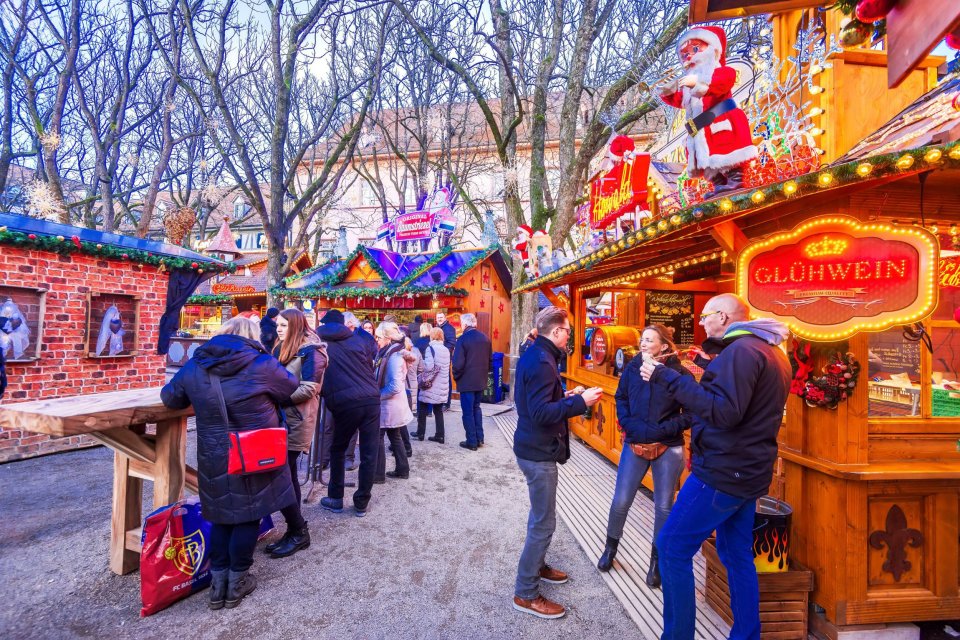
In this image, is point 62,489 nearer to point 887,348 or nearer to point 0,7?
point 887,348

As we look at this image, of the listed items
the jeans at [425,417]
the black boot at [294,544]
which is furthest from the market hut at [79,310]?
the black boot at [294,544]

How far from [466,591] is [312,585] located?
3.62ft

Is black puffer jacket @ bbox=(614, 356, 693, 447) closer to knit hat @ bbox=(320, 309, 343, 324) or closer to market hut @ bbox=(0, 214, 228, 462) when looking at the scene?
knit hat @ bbox=(320, 309, 343, 324)

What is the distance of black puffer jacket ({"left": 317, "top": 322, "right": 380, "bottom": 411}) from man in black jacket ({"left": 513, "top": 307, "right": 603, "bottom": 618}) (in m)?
1.94

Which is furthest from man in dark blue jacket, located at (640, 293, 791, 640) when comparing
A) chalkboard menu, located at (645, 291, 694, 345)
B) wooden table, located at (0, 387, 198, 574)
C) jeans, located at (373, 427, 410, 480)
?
chalkboard menu, located at (645, 291, 694, 345)

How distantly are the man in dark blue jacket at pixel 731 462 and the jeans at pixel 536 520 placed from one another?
67 cm

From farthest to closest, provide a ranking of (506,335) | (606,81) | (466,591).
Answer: (506,335) → (606,81) → (466,591)

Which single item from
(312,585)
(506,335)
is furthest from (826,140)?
(506,335)

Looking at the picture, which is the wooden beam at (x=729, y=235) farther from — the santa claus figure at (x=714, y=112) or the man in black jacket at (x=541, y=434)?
the man in black jacket at (x=541, y=434)

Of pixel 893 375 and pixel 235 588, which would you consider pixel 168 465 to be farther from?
pixel 893 375

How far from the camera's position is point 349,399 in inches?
164

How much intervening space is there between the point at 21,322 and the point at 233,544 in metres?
5.25

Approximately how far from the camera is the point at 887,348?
311 centimetres

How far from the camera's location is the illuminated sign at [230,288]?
59.7 ft
